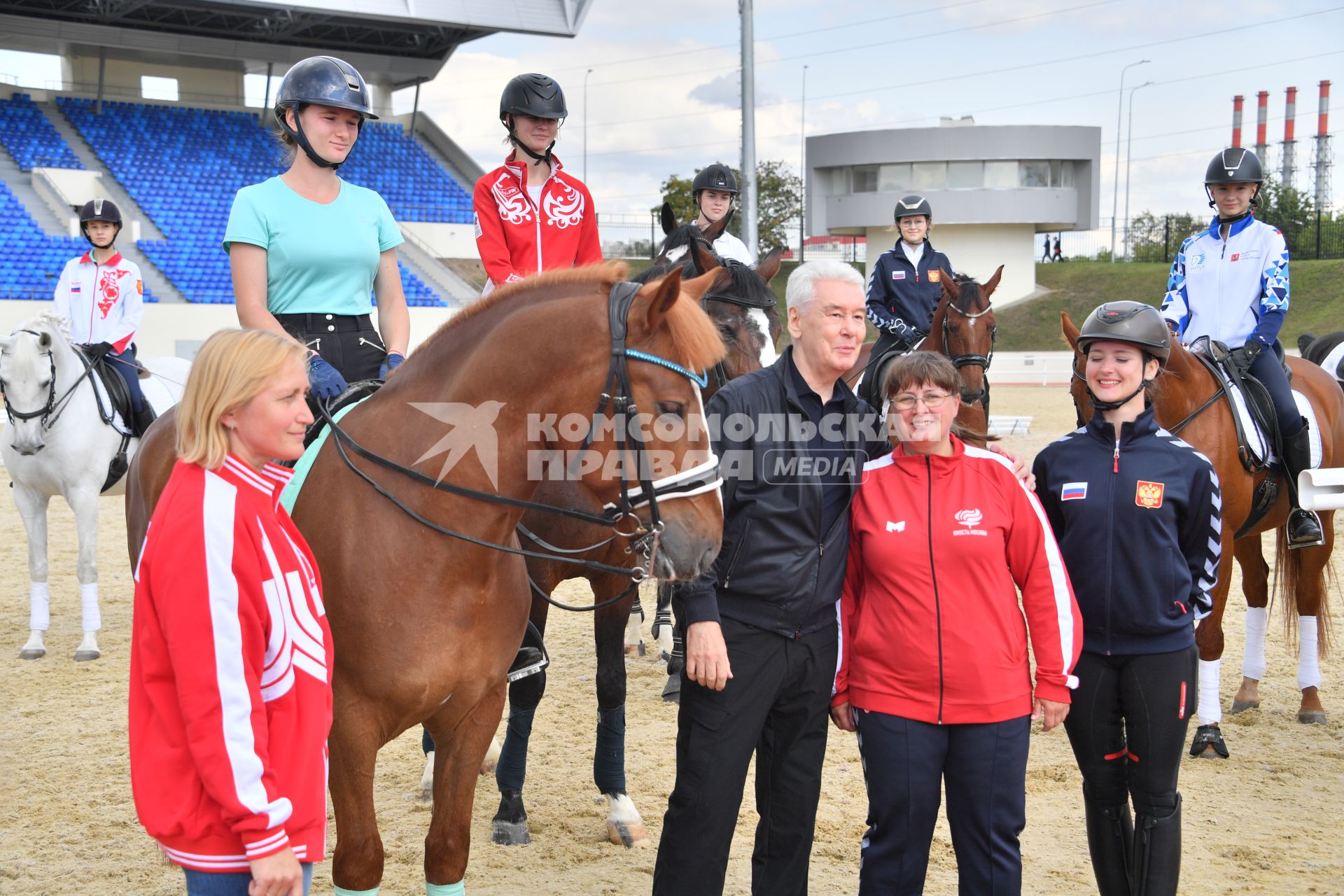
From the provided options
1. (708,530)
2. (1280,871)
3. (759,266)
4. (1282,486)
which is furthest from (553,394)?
(1282,486)

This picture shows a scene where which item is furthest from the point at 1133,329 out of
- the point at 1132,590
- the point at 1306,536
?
the point at 1306,536

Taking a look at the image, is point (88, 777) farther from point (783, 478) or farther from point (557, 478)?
point (783, 478)

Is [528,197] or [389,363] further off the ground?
[528,197]

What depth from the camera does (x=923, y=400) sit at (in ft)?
9.54

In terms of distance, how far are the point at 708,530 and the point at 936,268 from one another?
22.3 feet

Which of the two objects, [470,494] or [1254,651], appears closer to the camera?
[470,494]

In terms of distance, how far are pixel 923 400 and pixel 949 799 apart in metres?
1.15

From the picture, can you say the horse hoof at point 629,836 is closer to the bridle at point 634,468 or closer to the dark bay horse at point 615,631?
the dark bay horse at point 615,631

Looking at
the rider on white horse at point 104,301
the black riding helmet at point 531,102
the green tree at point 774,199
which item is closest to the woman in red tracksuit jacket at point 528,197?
the black riding helmet at point 531,102

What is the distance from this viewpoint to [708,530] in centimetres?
257

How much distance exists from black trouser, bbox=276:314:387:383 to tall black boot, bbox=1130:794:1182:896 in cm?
297

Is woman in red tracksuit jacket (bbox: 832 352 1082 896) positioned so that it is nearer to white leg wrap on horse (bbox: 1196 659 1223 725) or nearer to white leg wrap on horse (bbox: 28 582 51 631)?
white leg wrap on horse (bbox: 1196 659 1223 725)

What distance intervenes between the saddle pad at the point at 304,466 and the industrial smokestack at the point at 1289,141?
58.2m

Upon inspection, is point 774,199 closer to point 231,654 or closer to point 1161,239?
point 1161,239
